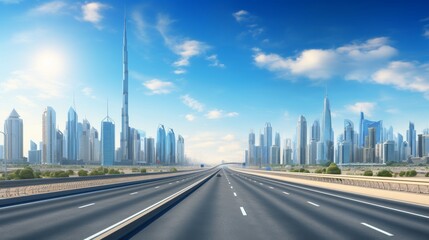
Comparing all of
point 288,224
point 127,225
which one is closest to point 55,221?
point 127,225

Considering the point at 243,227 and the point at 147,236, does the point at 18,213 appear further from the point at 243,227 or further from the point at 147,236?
the point at 243,227

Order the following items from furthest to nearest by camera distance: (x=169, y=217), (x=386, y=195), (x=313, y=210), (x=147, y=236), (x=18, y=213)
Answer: (x=386, y=195)
(x=313, y=210)
(x=18, y=213)
(x=169, y=217)
(x=147, y=236)

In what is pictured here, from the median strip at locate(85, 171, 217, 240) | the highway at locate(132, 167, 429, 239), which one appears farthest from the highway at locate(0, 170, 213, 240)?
the highway at locate(132, 167, 429, 239)

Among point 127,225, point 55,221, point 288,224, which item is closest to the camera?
point 127,225

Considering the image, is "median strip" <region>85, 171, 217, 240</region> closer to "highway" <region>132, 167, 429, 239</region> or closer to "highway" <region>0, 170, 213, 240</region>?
"highway" <region>132, 167, 429, 239</region>

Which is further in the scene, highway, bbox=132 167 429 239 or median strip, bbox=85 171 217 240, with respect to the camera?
highway, bbox=132 167 429 239

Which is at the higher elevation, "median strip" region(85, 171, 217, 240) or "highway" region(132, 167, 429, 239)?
"median strip" region(85, 171, 217, 240)

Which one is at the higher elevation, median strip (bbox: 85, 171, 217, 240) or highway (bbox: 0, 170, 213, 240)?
median strip (bbox: 85, 171, 217, 240)

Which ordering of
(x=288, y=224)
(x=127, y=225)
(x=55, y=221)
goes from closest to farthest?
(x=127, y=225)
(x=288, y=224)
(x=55, y=221)

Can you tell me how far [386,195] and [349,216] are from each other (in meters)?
11.2

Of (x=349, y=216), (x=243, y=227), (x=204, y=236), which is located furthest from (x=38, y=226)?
(x=349, y=216)

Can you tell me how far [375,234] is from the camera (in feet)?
31.9

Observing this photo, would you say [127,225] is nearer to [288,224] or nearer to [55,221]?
[55,221]

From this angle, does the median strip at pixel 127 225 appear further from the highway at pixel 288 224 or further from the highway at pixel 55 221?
the highway at pixel 55 221
